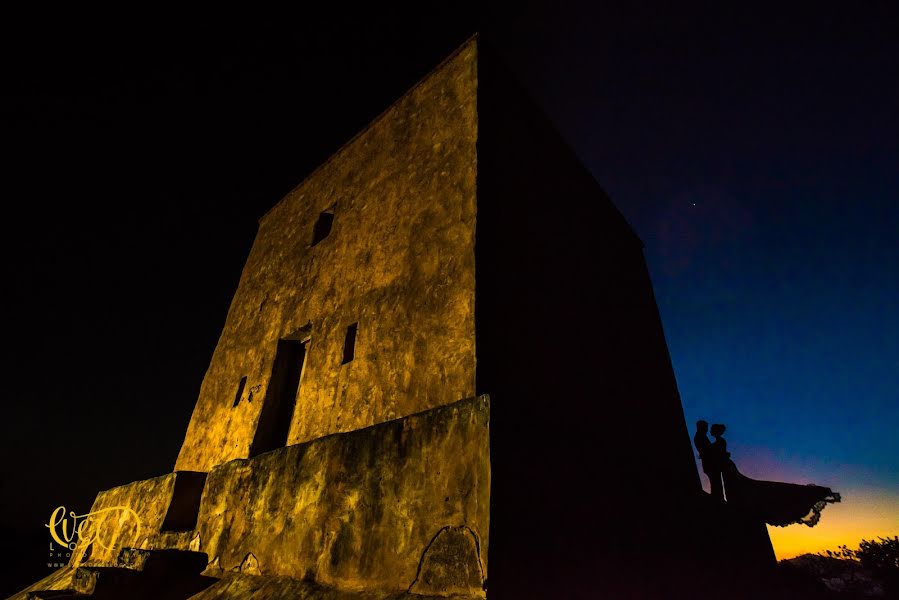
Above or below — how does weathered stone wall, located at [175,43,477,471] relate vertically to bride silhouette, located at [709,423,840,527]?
above

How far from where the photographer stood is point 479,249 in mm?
4027

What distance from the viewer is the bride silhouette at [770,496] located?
6285mm

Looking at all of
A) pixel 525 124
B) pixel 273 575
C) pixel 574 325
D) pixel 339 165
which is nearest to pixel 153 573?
pixel 273 575

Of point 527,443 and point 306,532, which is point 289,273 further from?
point 527,443

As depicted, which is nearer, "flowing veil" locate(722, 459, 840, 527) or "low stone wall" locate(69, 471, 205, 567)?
"low stone wall" locate(69, 471, 205, 567)

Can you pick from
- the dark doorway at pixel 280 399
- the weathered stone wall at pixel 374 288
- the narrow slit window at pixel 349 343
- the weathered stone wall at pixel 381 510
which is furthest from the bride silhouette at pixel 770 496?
the dark doorway at pixel 280 399

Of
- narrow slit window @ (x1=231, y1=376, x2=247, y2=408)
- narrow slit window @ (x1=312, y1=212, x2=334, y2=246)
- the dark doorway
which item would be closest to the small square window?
narrow slit window @ (x1=231, y1=376, x2=247, y2=408)

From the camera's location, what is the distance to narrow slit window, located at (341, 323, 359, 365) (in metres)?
4.77

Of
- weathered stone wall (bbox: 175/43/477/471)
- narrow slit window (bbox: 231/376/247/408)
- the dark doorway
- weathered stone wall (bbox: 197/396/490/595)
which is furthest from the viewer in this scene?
→ narrow slit window (bbox: 231/376/247/408)

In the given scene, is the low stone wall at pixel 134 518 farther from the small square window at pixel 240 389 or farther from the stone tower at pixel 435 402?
the small square window at pixel 240 389

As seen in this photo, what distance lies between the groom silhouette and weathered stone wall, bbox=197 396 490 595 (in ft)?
22.0

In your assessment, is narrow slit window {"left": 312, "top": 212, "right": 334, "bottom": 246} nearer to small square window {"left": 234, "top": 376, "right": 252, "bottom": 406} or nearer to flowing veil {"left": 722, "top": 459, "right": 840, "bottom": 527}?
small square window {"left": 234, "top": 376, "right": 252, "bottom": 406}

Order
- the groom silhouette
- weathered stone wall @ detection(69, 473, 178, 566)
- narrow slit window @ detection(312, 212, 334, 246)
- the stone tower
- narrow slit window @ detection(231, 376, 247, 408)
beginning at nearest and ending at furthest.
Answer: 1. the stone tower
2. weathered stone wall @ detection(69, 473, 178, 566)
3. narrow slit window @ detection(231, 376, 247, 408)
4. narrow slit window @ detection(312, 212, 334, 246)
5. the groom silhouette

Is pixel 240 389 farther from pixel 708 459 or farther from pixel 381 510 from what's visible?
pixel 708 459
